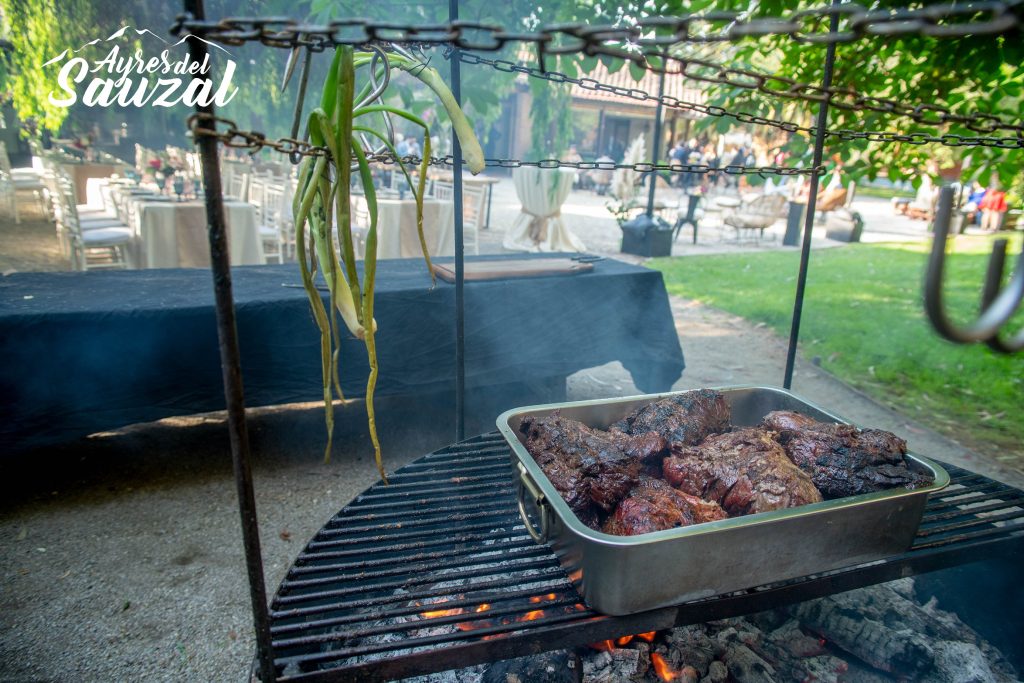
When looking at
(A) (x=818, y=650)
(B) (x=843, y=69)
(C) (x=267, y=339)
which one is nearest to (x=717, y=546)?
(A) (x=818, y=650)

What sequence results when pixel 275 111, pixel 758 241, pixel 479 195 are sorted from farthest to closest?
pixel 758 241 → pixel 275 111 → pixel 479 195

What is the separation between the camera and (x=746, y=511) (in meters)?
1.68

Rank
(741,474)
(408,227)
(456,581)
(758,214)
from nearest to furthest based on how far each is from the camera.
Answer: (741,474)
(456,581)
(408,227)
(758,214)

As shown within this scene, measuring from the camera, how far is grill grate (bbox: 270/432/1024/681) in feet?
4.76

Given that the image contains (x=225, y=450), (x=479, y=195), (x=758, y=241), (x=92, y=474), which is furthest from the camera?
(x=758, y=241)

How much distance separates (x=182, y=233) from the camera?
627 centimetres

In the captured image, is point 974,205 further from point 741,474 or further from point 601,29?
point 601,29

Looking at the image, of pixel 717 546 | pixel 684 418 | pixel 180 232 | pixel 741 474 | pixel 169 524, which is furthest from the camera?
pixel 180 232

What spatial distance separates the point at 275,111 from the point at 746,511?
12.3 m

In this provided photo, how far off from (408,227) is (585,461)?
21.5 feet

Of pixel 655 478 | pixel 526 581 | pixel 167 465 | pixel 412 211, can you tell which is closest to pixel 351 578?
pixel 526 581

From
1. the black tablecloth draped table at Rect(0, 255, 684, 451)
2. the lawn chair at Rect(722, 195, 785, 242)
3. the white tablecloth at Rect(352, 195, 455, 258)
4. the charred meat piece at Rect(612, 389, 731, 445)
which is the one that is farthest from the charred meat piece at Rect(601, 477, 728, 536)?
the lawn chair at Rect(722, 195, 785, 242)

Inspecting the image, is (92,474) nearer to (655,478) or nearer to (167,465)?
(167,465)

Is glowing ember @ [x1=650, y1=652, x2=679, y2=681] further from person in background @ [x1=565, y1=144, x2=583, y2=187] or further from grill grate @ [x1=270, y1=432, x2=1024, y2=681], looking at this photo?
person in background @ [x1=565, y1=144, x2=583, y2=187]
